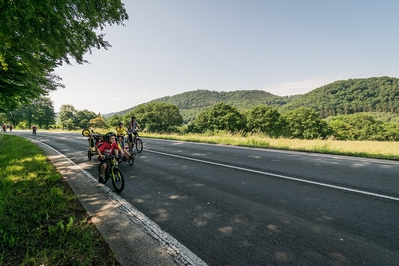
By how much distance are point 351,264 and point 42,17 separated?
6.86m

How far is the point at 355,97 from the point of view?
143 meters

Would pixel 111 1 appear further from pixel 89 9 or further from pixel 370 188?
pixel 370 188

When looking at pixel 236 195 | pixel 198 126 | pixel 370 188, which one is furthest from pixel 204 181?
pixel 198 126

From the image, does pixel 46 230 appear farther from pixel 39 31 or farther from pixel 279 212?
pixel 39 31

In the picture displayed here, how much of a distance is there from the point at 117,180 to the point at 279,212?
3852 millimetres

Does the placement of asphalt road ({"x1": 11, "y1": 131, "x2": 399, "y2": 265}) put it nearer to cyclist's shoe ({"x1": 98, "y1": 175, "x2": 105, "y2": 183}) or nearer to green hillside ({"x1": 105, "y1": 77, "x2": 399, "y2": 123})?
cyclist's shoe ({"x1": 98, "y1": 175, "x2": 105, "y2": 183})

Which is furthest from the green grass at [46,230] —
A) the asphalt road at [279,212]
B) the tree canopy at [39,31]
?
the tree canopy at [39,31]

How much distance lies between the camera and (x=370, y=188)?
424cm

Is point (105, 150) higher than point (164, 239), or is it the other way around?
point (105, 150)

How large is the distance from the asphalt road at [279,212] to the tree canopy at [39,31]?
13.7ft

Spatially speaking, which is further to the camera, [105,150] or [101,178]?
[105,150]

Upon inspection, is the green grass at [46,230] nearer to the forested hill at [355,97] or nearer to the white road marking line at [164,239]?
the white road marking line at [164,239]

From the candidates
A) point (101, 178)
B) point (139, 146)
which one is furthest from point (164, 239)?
point (139, 146)

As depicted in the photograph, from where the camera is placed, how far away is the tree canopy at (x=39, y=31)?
371cm
